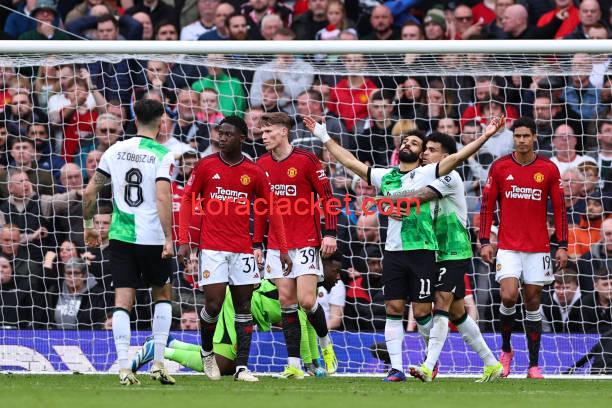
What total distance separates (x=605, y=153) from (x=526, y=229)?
2190mm

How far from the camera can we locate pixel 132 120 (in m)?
14.6

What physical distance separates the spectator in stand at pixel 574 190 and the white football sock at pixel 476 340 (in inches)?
110

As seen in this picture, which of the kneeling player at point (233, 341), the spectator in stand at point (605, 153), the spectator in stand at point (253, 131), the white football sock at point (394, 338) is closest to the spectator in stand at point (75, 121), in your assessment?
the spectator in stand at point (253, 131)

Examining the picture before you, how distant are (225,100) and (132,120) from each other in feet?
3.71

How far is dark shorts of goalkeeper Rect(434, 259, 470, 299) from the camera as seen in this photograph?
11500mm

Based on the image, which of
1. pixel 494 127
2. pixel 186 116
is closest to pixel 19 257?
pixel 186 116

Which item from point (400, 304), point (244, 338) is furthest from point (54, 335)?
point (400, 304)

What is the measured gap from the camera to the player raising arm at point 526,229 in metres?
12.2

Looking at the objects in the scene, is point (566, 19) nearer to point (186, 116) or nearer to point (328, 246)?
point (186, 116)

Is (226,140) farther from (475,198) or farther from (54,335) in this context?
(475,198)

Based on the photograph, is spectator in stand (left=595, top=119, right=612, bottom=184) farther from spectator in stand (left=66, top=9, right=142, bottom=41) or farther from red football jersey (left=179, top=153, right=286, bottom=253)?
→ spectator in stand (left=66, top=9, right=142, bottom=41)

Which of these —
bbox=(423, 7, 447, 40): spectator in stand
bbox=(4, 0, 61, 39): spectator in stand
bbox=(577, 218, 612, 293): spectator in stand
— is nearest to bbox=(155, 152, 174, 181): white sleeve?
bbox=(577, 218, 612, 293): spectator in stand

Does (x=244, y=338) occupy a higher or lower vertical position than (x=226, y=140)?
lower

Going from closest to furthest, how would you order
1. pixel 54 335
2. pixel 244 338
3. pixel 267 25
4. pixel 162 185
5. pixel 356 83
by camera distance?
pixel 162 185
pixel 244 338
pixel 54 335
pixel 356 83
pixel 267 25
